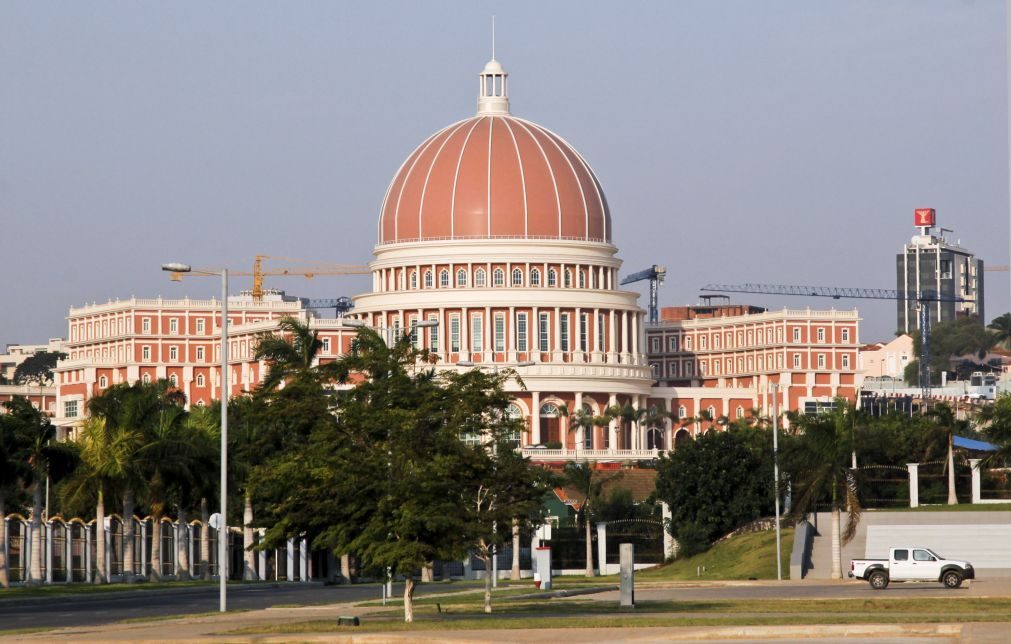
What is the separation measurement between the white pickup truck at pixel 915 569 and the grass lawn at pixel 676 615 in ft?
42.3

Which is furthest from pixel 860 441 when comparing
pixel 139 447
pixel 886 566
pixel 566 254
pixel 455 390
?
pixel 566 254

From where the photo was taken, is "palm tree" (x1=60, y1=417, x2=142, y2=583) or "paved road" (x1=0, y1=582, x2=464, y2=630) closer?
"paved road" (x1=0, y1=582, x2=464, y2=630)

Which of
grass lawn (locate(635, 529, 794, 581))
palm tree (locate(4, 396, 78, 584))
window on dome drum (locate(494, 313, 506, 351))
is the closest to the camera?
palm tree (locate(4, 396, 78, 584))

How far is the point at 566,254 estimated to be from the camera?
606ft

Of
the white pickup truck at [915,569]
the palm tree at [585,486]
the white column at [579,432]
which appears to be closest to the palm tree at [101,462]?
the palm tree at [585,486]

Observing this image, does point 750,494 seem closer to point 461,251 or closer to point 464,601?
point 464,601

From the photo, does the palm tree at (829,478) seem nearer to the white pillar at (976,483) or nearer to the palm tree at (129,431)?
the white pillar at (976,483)

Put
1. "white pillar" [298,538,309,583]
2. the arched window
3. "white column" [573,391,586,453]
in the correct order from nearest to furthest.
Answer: "white pillar" [298,538,309,583], "white column" [573,391,586,453], the arched window

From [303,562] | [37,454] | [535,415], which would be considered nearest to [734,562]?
[303,562]

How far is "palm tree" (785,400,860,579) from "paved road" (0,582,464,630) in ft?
49.0

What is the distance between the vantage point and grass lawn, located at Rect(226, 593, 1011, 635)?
50.8 m

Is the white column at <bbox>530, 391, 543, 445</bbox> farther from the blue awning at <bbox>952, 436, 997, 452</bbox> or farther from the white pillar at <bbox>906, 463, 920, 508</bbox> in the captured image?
the white pillar at <bbox>906, 463, 920, 508</bbox>

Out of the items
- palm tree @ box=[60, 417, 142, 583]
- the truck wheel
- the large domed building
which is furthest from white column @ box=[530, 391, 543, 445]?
the truck wheel

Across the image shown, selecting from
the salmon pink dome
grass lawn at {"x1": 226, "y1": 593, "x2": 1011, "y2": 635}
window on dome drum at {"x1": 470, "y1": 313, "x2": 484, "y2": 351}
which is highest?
the salmon pink dome
